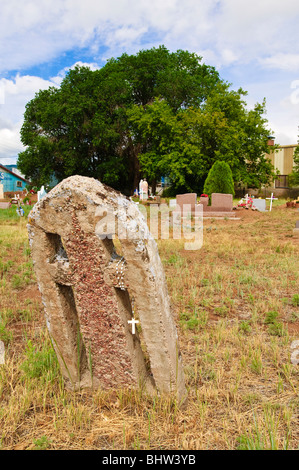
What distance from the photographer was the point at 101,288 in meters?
2.47

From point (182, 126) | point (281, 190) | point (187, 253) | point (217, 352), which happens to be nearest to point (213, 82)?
point (182, 126)

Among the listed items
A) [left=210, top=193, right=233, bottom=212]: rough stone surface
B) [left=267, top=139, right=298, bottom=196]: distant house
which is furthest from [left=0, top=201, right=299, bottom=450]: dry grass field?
[left=267, top=139, right=298, bottom=196]: distant house

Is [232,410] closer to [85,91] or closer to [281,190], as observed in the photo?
[85,91]

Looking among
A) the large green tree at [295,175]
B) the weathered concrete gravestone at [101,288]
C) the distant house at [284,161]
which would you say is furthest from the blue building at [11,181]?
the weathered concrete gravestone at [101,288]

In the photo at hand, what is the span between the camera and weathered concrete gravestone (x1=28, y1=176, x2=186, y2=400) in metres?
2.35

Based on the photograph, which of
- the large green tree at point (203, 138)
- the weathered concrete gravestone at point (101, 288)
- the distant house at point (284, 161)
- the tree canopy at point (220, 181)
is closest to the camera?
the weathered concrete gravestone at point (101, 288)

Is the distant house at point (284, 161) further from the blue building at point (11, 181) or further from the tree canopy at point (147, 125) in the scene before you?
the blue building at point (11, 181)

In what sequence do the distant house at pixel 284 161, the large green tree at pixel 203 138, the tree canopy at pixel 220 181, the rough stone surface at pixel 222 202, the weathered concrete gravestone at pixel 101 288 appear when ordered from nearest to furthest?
the weathered concrete gravestone at pixel 101 288 < the rough stone surface at pixel 222 202 < the tree canopy at pixel 220 181 < the large green tree at pixel 203 138 < the distant house at pixel 284 161

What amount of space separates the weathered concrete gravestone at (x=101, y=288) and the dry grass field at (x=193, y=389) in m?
0.19

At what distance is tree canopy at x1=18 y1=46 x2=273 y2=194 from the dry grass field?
998 inches

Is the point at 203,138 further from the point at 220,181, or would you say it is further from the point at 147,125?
the point at 220,181

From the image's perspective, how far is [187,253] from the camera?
27.1 feet

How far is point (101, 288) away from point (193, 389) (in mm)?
1080

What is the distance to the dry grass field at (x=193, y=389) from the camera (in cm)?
222
